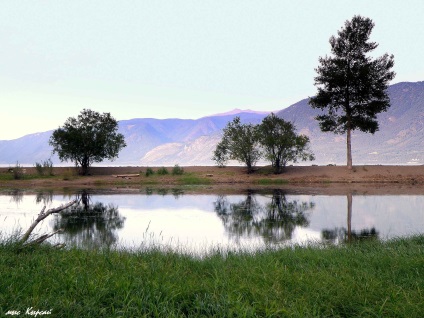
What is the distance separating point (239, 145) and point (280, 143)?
15.1 ft

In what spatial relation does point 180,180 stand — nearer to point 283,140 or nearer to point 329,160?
point 283,140

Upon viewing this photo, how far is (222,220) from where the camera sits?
18391 millimetres

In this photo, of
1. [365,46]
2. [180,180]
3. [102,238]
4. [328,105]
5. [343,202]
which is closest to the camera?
[102,238]

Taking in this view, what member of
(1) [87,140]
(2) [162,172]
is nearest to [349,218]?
(2) [162,172]

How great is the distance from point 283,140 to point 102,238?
113 feet

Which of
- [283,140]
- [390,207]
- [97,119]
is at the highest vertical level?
[97,119]

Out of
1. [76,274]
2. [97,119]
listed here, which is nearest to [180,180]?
[97,119]

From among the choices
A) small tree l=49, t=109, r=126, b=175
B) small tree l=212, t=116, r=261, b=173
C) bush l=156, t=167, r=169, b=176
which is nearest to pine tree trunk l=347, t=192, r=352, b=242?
small tree l=212, t=116, r=261, b=173

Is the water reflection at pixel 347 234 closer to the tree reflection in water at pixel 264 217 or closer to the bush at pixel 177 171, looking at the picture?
the tree reflection in water at pixel 264 217

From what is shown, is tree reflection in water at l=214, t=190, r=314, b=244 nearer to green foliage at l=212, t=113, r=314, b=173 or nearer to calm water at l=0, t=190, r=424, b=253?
calm water at l=0, t=190, r=424, b=253

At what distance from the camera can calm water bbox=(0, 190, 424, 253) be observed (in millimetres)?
13891

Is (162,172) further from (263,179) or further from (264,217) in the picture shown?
(264,217)

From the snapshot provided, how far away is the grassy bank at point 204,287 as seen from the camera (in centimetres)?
557

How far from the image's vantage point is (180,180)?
43344 millimetres
